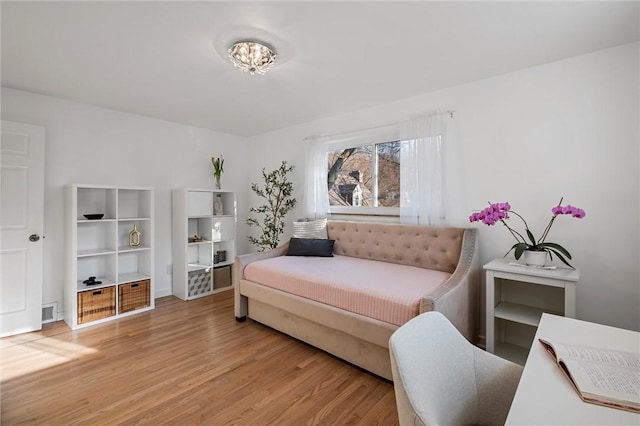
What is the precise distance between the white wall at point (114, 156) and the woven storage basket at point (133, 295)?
486 millimetres

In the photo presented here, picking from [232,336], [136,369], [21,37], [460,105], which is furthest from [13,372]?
[460,105]

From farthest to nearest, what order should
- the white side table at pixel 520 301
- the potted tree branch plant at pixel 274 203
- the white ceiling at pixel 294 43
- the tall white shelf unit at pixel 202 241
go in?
the potted tree branch plant at pixel 274 203 < the tall white shelf unit at pixel 202 241 < the white side table at pixel 520 301 < the white ceiling at pixel 294 43

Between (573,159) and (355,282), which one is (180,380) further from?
(573,159)

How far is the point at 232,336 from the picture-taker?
2744 millimetres

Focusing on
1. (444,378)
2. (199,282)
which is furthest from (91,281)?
(444,378)

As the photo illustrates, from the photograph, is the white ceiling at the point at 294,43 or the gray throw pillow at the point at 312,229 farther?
the gray throw pillow at the point at 312,229

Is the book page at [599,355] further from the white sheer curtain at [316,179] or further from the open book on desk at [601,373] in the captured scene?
the white sheer curtain at [316,179]

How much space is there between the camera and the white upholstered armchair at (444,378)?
0.82 metres

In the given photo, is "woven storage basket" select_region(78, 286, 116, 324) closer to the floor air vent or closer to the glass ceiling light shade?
the floor air vent

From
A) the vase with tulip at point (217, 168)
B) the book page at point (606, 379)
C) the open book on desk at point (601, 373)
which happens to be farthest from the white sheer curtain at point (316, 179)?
the book page at point (606, 379)

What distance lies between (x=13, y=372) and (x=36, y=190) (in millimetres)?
1654

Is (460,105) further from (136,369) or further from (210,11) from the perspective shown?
(136,369)

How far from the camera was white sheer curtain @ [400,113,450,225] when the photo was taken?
9.29ft

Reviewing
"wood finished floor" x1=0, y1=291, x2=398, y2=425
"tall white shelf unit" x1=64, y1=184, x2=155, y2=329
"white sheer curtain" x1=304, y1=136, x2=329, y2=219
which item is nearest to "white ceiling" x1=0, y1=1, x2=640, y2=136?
"white sheer curtain" x1=304, y1=136, x2=329, y2=219
